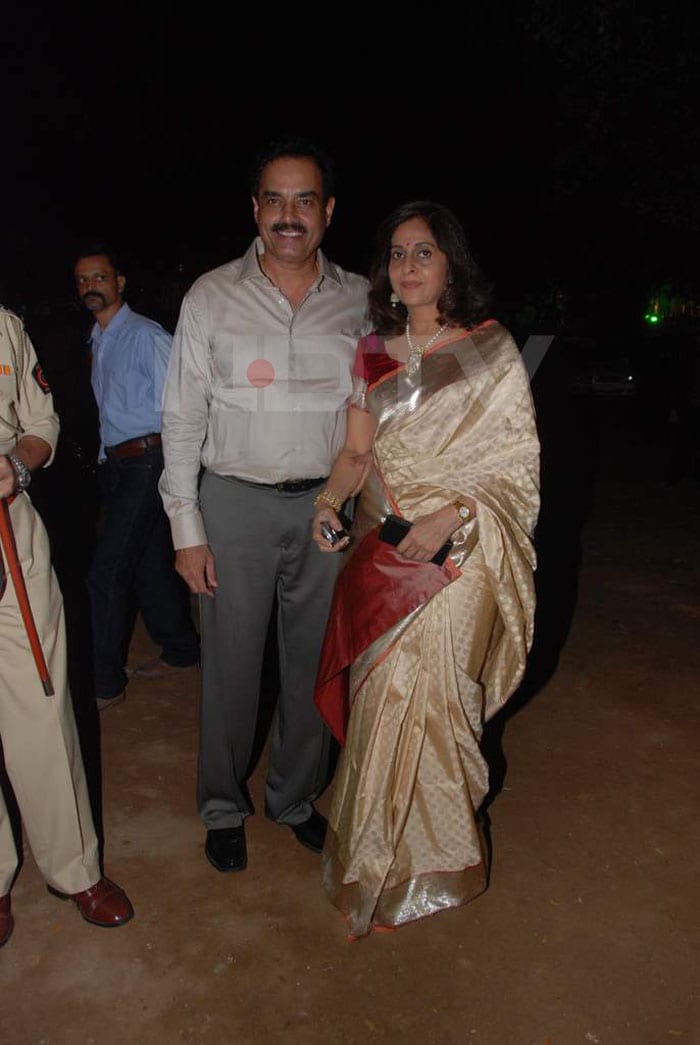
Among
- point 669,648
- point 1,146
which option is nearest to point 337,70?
point 1,146

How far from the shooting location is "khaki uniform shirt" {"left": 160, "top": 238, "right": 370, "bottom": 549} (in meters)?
2.63

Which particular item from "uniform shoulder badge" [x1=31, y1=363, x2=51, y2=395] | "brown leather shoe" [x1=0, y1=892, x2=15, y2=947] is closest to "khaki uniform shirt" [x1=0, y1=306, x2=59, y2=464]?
"uniform shoulder badge" [x1=31, y1=363, x2=51, y2=395]

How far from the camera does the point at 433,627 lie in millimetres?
2463

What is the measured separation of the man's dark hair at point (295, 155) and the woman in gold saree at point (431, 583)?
1.07 feet

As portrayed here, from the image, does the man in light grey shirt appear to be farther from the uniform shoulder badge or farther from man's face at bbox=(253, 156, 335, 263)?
the uniform shoulder badge

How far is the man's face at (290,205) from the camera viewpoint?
2600 millimetres

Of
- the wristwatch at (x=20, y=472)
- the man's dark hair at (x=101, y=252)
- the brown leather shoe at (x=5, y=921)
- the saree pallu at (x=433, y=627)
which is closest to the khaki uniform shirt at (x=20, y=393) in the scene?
the wristwatch at (x=20, y=472)

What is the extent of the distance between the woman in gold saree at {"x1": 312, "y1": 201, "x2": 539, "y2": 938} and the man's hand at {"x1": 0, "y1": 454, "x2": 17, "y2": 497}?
861 millimetres

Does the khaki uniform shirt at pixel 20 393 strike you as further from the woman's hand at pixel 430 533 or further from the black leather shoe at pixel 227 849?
the black leather shoe at pixel 227 849

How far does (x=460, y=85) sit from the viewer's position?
12891 mm

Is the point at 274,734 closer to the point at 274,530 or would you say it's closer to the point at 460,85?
the point at 274,530

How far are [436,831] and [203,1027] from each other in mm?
797

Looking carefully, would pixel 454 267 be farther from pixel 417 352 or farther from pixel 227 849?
pixel 227 849

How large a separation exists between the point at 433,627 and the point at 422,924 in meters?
0.88
